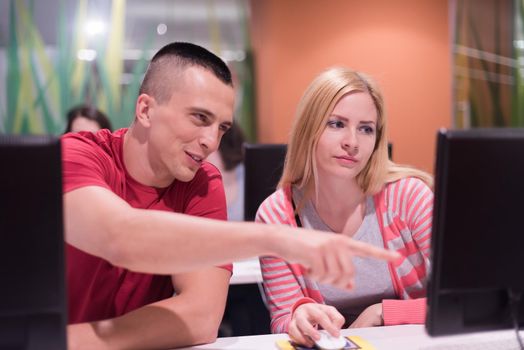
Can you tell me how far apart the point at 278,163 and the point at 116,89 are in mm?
2580

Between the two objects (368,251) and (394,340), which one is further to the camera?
(394,340)

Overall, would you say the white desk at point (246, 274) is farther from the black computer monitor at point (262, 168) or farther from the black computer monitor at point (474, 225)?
the black computer monitor at point (474, 225)

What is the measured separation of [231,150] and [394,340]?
2.61m

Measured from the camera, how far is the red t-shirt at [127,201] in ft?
4.99

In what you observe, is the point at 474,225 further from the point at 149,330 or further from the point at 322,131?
the point at 322,131

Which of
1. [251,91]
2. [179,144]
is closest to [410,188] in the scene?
[179,144]

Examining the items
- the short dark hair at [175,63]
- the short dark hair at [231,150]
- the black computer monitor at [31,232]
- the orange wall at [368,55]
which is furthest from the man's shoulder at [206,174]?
the orange wall at [368,55]

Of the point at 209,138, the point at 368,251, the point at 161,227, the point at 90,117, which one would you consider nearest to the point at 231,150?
the point at 90,117

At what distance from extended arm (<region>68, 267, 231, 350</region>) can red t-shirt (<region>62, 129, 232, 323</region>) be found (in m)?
0.10

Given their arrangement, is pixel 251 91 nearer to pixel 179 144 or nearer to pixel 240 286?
pixel 240 286

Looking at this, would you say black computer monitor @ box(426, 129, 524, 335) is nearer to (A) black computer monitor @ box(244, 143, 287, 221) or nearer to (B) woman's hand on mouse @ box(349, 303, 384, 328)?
(B) woman's hand on mouse @ box(349, 303, 384, 328)

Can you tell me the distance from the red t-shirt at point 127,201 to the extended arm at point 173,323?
0.32ft

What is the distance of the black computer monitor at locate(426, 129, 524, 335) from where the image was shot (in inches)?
40.8

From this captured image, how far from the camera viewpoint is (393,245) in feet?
6.06
